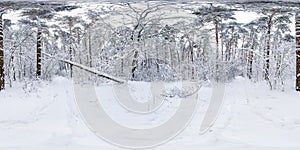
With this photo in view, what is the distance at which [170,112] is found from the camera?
369 cm

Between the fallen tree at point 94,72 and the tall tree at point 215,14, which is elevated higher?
the tall tree at point 215,14

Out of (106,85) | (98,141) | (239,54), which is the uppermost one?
(239,54)

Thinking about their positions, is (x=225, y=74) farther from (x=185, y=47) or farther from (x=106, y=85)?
(x=106, y=85)

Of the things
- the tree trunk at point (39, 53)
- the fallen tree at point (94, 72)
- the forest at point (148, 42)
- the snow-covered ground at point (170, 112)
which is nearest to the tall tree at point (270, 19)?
the forest at point (148, 42)

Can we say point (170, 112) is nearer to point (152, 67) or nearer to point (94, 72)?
point (152, 67)

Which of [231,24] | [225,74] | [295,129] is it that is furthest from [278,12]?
[295,129]

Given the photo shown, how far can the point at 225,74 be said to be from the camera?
3.62 meters

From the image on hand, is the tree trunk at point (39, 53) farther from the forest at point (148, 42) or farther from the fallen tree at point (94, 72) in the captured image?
the fallen tree at point (94, 72)

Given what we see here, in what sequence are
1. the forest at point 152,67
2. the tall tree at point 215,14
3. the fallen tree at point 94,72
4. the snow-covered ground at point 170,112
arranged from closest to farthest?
the snow-covered ground at point 170,112
the forest at point 152,67
the fallen tree at point 94,72
the tall tree at point 215,14

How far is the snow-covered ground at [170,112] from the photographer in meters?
3.14

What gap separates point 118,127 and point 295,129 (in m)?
1.76

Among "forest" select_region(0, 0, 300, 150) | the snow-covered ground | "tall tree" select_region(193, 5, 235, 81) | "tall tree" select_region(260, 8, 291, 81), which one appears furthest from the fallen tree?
"tall tree" select_region(260, 8, 291, 81)

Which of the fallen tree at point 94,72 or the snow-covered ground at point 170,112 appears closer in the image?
the snow-covered ground at point 170,112

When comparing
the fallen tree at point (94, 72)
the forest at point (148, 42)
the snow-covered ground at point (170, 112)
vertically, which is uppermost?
the forest at point (148, 42)
